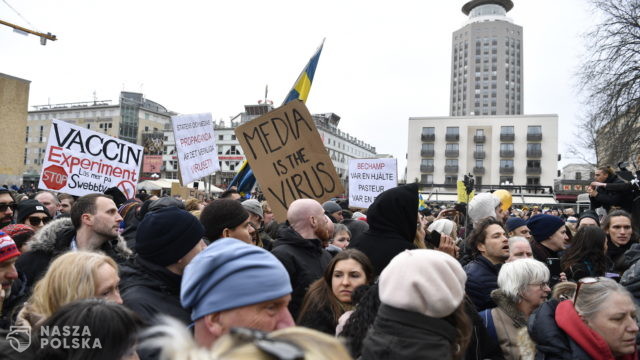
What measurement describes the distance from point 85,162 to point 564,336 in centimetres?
628

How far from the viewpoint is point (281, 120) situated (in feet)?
18.9

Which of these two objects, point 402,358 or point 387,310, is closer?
point 402,358

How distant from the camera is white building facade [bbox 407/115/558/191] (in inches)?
2660

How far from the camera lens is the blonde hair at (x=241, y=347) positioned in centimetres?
105

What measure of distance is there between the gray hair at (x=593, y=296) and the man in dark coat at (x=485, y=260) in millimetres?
998

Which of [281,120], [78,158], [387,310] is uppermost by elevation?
[281,120]

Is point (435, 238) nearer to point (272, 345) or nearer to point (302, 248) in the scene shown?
point (302, 248)

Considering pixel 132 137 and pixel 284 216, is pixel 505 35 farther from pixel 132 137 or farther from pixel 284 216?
pixel 284 216

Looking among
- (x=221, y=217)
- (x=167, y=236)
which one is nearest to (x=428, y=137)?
(x=221, y=217)

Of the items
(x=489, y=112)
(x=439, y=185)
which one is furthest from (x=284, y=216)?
(x=489, y=112)

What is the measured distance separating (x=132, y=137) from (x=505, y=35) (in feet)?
317

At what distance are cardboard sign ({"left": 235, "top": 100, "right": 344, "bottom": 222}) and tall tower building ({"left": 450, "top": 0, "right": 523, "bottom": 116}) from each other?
416 ft

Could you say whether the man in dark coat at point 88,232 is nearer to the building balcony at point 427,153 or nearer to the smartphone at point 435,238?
the smartphone at point 435,238

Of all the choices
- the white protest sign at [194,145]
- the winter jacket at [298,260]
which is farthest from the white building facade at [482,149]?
the winter jacket at [298,260]
